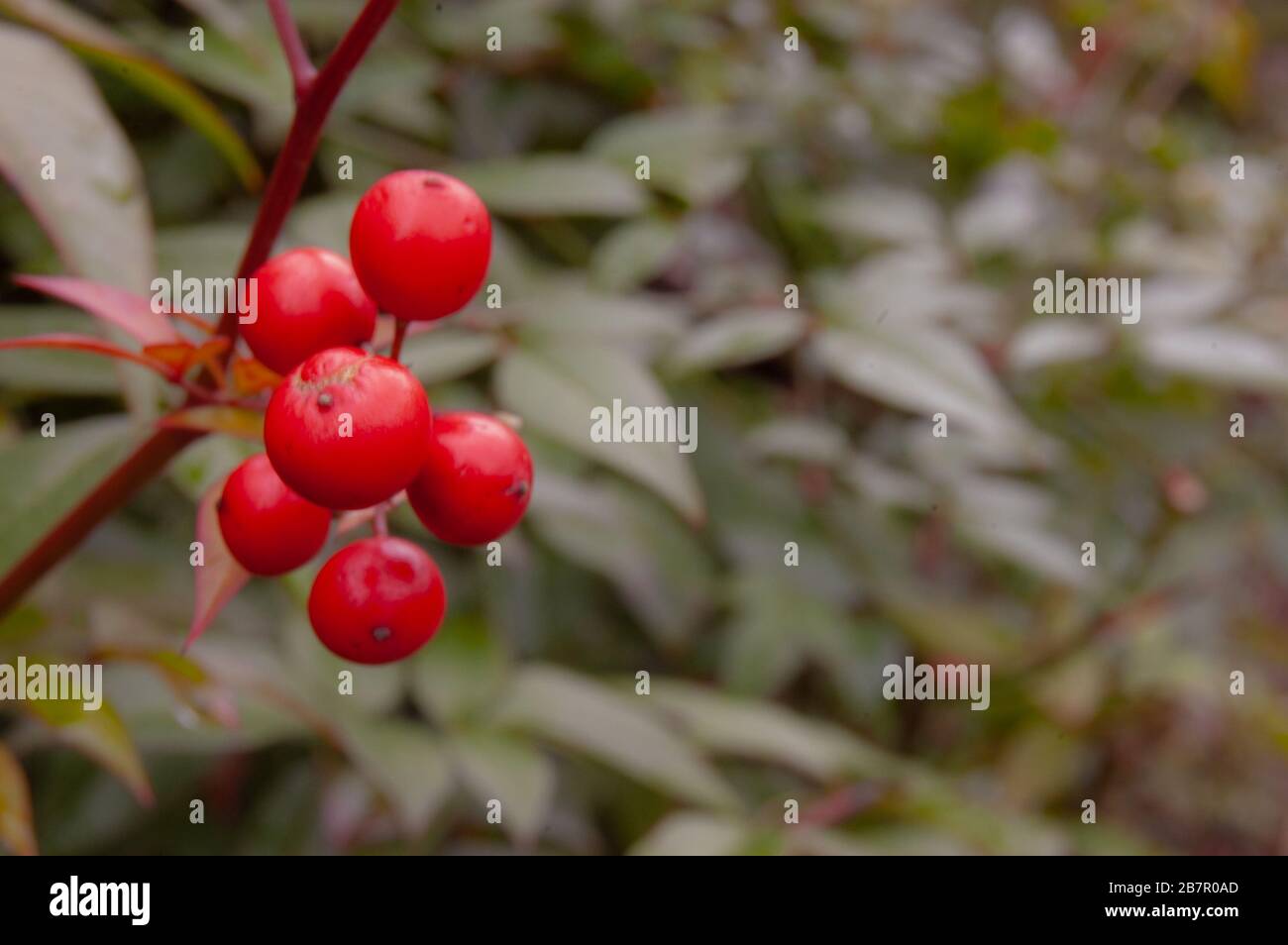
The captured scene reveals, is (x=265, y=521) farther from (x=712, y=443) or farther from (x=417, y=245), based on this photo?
(x=712, y=443)

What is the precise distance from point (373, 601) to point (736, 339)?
2.48 feet

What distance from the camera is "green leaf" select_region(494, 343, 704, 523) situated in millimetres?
825

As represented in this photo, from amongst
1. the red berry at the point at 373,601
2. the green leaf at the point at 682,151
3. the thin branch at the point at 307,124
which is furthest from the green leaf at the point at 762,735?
the thin branch at the point at 307,124

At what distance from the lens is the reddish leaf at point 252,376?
1.61ft

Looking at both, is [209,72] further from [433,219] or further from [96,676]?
[433,219]

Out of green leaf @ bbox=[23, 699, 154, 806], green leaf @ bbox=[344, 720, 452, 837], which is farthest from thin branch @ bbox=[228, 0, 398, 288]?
green leaf @ bbox=[344, 720, 452, 837]

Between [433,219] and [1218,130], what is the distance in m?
3.06

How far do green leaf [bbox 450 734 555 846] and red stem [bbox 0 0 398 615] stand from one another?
44cm

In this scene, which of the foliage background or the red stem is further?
the foliage background

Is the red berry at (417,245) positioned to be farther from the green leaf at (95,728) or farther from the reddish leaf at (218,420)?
the green leaf at (95,728)

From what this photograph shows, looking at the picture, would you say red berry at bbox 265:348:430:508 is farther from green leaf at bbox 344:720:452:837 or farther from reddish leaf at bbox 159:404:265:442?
green leaf at bbox 344:720:452:837

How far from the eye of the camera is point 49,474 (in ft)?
2.31
